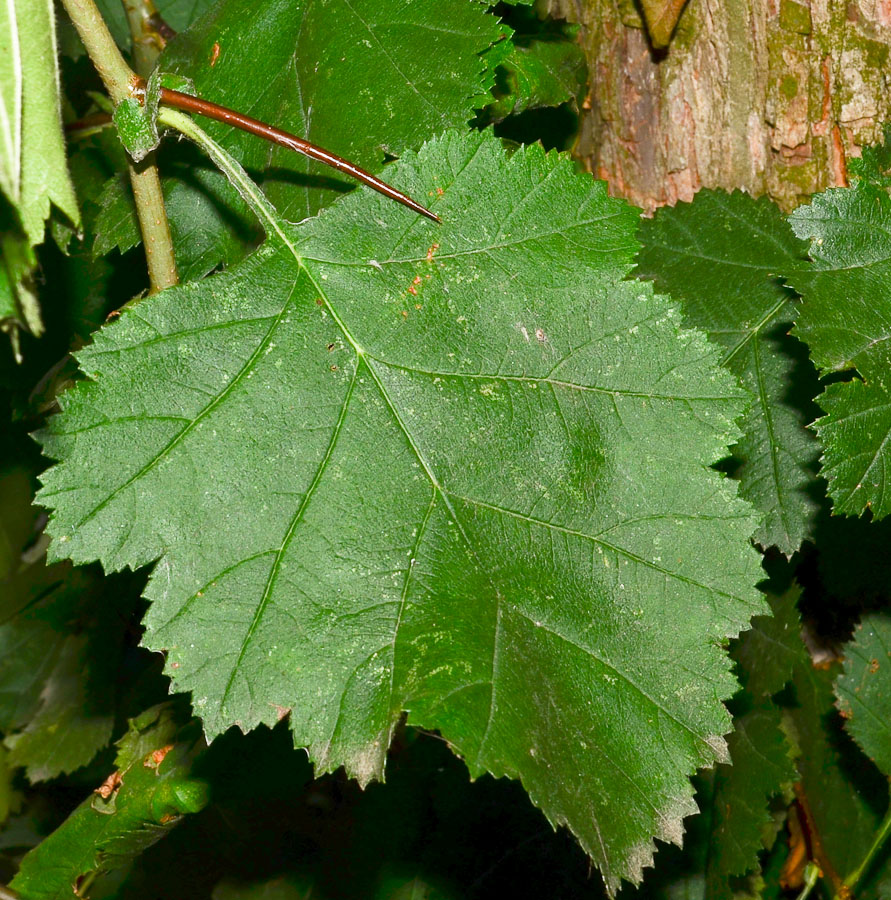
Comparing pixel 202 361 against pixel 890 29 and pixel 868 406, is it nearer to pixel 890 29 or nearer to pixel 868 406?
pixel 868 406

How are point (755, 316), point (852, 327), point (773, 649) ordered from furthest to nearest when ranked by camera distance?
point (773, 649), point (755, 316), point (852, 327)

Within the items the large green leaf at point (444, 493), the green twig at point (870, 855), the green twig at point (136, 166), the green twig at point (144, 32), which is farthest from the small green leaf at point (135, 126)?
the green twig at point (870, 855)

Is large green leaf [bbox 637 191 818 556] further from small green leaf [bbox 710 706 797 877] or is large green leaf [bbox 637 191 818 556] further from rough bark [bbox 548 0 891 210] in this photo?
small green leaf [bbox 710 706 797 877]

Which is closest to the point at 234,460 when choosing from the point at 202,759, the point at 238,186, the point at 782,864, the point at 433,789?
the point at 238,186

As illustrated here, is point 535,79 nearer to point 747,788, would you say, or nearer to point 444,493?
point 444,493

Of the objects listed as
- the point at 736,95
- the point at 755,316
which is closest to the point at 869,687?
the point at 755,316

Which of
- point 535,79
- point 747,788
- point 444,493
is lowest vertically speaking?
point 747,788
